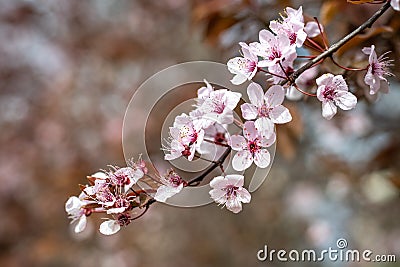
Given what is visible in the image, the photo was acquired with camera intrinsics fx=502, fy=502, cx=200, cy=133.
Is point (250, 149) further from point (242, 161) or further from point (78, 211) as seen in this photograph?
point (78, 211)

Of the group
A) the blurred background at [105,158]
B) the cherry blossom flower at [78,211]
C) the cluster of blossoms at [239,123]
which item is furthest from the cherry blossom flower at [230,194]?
the blurred background at [105,158]

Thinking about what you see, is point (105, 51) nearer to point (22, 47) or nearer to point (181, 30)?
point (181, 30)

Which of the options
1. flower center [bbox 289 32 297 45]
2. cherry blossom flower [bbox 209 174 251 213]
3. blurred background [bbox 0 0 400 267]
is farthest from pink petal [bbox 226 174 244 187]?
blurred background [bbox 0 0 400 267]

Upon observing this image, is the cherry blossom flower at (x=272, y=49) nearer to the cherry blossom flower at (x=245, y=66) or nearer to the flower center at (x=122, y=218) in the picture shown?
the cherry blossom flower at (x=245, y=66)

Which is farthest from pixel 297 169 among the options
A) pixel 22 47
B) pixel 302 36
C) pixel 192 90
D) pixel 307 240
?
pixel 302 36

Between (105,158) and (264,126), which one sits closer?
(264,126)

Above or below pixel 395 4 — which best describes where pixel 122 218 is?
below

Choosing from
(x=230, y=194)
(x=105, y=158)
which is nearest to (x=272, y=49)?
(x=230, y=194)
